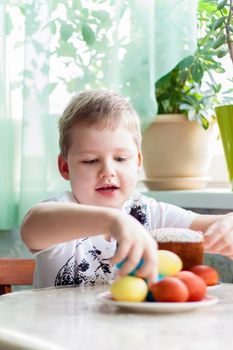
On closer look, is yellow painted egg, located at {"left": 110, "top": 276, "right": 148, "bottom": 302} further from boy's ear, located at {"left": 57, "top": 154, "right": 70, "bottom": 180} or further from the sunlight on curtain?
the sunlight on curtain

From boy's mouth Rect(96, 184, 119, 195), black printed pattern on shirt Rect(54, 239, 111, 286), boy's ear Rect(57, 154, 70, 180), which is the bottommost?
black printed pattern on shirt Rect(54, 239, 111, 286)

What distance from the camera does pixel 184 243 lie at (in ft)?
4.04

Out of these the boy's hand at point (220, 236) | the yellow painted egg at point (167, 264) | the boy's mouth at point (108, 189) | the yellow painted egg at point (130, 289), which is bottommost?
the yellow painted egg at point (130, 289)

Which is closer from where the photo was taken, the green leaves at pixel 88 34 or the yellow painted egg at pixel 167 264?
the yellow painted egg at pixel 167 264

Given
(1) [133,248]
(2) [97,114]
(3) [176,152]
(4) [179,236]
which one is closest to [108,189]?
(2) [97,114]

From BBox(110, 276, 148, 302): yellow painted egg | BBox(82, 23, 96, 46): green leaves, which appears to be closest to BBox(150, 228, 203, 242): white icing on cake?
BBox(110, 276, 148, 302): yellow painted egg

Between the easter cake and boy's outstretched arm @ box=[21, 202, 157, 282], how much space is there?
0.47 ft

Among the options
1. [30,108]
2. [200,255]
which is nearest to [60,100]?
[30,108]

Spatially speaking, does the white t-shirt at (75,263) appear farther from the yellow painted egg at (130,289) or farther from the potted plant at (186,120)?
the potted plant at (186,120)

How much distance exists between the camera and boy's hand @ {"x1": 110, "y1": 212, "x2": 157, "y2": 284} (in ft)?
3.17

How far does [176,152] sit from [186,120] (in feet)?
0.33

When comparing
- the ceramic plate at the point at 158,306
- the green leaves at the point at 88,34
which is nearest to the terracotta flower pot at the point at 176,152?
the green leaves at the point at 88,34

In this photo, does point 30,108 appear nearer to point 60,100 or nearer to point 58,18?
point 60,100

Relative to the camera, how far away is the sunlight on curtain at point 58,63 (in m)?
2.04
